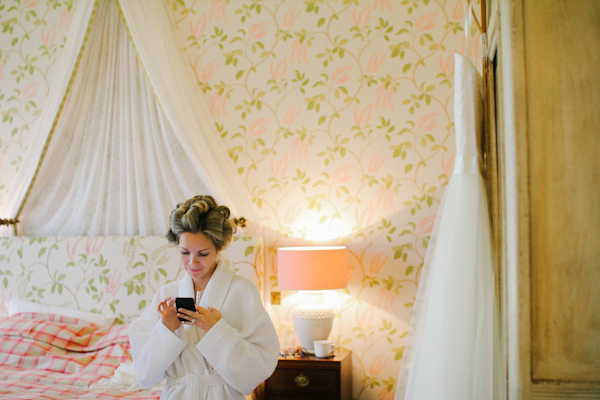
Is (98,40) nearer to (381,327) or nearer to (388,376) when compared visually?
(381,327)

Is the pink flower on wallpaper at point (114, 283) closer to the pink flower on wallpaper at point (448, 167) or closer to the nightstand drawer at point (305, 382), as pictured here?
the nightstand drawer at point (305, 382)

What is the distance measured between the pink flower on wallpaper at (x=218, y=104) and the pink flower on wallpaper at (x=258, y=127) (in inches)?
8.1

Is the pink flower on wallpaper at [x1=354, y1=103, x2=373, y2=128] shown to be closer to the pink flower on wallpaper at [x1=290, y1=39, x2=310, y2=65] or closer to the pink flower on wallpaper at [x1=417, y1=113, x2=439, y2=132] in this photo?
the pink flower on wallpaper at [x1=417, y1=113, x2=439, y2=132]

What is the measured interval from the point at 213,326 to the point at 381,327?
5.53 feet

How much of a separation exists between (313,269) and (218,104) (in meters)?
1.36

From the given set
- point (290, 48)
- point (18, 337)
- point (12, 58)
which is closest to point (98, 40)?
point (12, 58)

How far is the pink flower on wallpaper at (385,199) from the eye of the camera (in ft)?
10.9

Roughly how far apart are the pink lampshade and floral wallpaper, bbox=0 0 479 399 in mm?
303

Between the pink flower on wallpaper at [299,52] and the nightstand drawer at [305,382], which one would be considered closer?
the nightstand drawer at [305,382]

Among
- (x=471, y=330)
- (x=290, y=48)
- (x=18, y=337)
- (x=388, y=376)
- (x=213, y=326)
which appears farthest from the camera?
(x=290, y=48)

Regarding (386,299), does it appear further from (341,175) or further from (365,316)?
(341,175)

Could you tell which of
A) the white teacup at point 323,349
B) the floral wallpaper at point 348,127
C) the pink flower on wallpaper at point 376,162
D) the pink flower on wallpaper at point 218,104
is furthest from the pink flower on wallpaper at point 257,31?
the white teacup at point 323,349

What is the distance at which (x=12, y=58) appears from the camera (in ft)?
12.8

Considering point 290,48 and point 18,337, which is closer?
point 18,337
